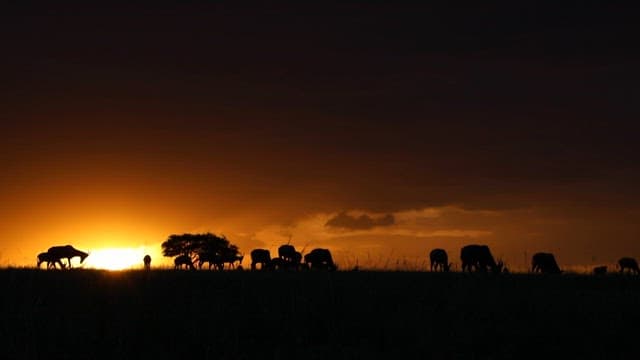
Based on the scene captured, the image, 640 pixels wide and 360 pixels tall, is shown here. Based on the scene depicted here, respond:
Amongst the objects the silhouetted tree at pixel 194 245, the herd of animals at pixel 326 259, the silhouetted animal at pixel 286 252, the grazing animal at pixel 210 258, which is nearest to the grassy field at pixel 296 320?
the herd of animals at pixel 326 259

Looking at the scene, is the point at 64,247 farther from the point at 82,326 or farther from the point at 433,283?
the point at 82,326

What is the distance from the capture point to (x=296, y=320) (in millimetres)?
17375

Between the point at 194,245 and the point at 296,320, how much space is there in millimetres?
67408

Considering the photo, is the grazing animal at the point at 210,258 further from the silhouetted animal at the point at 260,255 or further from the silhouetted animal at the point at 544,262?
the silhouetted animal at the point at 544,262

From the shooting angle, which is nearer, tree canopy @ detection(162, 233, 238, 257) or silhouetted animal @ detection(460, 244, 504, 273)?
Result: silhouetted animal @ detection(460, 244, 504, 273)

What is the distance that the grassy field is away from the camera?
50.8 feet

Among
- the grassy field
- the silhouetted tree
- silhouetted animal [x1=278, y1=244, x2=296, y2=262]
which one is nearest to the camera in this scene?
the grassy field

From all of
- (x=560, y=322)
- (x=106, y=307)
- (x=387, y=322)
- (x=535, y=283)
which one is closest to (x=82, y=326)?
(x=106, y=307)

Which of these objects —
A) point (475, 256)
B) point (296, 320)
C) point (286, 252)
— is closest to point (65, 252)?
point (286, 252)

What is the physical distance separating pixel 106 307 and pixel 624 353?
1063cm

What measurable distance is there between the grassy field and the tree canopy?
194 ft

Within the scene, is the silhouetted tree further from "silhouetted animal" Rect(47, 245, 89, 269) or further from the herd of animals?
"silhouetted animal" Rect(47, 245, 89, 269)

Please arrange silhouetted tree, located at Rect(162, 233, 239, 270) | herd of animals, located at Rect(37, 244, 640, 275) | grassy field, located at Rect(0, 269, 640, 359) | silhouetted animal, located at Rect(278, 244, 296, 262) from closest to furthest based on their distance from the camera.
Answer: grassy field, located at Rect(0, 269, 640, 359) < herd of animals, located at Rect(37, 244, 640, 275) < silhouetted animal, located at Rect(278, 244, 296, 262) < silhouetted tree, located at Rect(162, 233, 239, 270)

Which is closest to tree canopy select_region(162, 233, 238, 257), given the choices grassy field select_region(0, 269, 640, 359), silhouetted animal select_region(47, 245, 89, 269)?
silhouetted animal select_region(47, 245, 89, 269)
